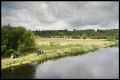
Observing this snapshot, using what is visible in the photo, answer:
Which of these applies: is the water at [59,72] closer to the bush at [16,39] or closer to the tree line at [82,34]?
the bush at [16,39]

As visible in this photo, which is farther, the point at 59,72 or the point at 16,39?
the point at 16,39

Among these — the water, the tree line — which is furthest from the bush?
the tree line

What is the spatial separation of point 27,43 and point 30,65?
816cm

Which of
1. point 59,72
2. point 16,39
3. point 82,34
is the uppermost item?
point 82,34

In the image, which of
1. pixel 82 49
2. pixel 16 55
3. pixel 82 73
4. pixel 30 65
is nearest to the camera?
Result: pixel 82 73

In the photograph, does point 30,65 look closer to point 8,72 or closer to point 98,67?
point 8,72

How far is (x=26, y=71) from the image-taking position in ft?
99.4

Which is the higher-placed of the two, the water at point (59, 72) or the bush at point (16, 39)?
the bush at point (16, 39)

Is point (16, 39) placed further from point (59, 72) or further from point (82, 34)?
point (82, 34)

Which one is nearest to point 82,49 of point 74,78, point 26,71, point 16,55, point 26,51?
point 26,51

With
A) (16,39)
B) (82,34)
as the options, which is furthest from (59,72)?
(82,34)

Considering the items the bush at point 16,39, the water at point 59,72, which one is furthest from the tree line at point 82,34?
the water at point 59,72

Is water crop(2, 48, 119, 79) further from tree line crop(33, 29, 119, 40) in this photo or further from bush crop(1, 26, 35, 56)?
tree line crop(33, 29, 119, 40)

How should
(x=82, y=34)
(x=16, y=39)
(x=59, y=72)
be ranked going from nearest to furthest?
(x=59, y=72)
(x=16, y=39)
(x=82, y=34)
